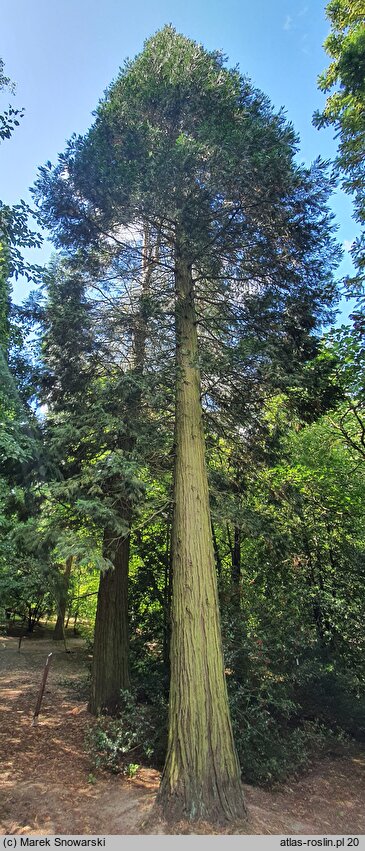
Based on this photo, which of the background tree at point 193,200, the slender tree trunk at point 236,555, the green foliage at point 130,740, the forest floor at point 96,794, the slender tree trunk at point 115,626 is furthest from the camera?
the slender tree trunk at point 236,555

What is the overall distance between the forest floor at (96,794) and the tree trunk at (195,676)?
243 millimetres

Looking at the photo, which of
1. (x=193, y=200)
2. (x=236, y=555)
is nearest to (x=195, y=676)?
(x=236, y=555)

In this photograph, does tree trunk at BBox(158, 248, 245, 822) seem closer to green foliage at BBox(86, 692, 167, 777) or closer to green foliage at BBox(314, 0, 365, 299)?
green foliage at BBox(86, 692, 167, 777)

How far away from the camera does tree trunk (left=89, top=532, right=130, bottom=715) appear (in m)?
6.77

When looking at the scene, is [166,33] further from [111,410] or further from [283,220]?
[111,410]

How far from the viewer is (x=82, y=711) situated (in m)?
7.31

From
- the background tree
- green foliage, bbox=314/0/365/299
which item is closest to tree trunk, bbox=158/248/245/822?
the background tree

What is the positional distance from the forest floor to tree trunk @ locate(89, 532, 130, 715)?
0.43 meters

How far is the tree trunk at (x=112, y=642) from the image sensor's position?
6773 mm

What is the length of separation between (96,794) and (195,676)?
1.86 meters

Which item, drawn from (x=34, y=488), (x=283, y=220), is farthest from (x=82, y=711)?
(x=283, y=220)

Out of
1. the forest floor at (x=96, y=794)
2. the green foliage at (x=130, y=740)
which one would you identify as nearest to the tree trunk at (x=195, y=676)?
the forest floor at (x=96, y=794)

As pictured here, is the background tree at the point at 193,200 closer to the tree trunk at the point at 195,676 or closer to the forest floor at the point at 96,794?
the tree trunk at the point at 195,676

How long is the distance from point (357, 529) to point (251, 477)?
7.92 feet
